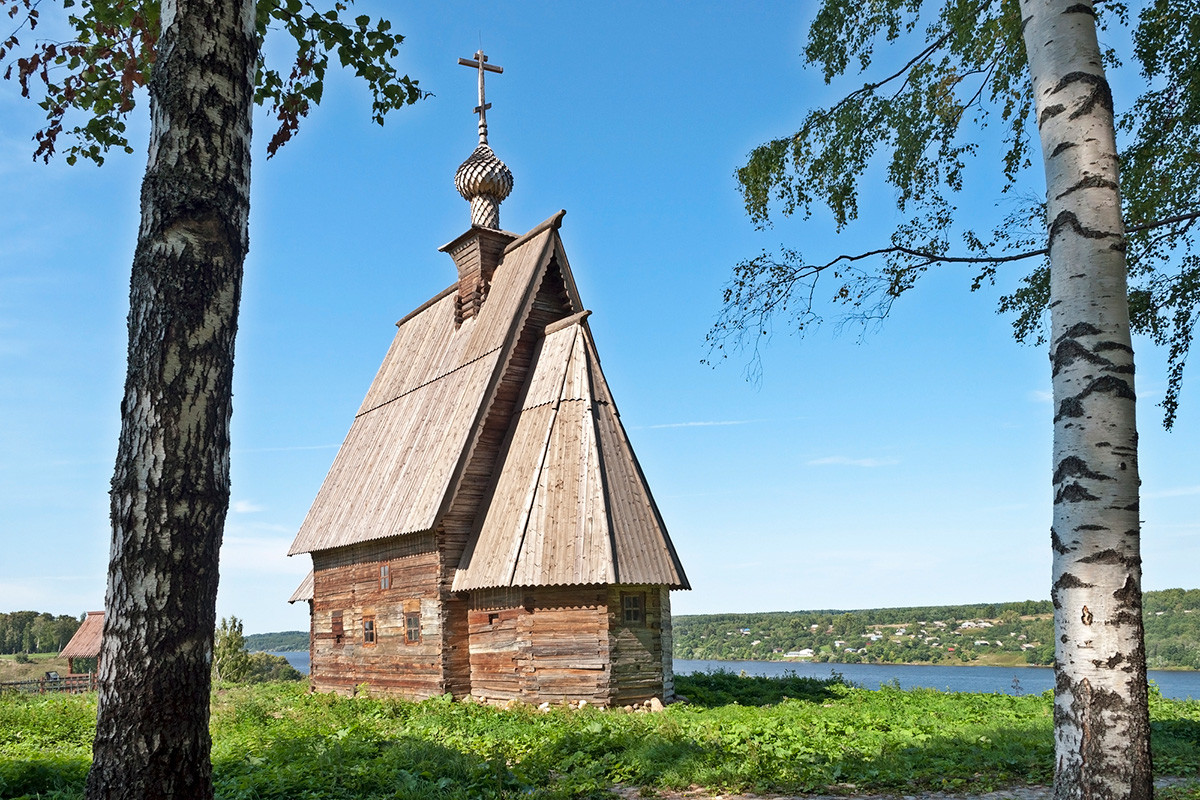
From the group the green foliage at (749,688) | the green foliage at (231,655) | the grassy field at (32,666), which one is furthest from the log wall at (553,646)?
the grassy field at (32,666)

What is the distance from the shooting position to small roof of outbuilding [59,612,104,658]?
41719 millimetres

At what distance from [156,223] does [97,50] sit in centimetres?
368

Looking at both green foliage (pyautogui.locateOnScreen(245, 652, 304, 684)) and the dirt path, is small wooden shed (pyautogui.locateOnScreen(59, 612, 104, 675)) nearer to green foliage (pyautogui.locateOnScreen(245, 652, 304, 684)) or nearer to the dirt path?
green foliage (pyautogui.locateOnScreen(245, 652, 304, 684))

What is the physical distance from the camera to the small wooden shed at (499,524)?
17.2 m

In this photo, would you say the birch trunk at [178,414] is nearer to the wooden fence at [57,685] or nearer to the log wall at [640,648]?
the log wall at [640,648]

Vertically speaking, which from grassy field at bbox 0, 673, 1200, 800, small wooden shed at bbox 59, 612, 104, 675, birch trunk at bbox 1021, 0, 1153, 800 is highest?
birch trunk at bbox 1021, 0, 1153, 800

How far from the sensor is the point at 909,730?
1340cm

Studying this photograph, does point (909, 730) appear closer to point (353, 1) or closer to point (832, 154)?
point (832, 154)

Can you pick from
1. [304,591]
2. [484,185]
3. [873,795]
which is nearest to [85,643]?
[304,591]

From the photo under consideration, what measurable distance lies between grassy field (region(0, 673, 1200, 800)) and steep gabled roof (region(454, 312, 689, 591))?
2.69 m

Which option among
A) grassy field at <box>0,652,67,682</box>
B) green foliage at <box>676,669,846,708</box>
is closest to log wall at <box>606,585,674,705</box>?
green foliage at <box>676,669,846,708</box>

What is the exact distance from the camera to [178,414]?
4922mm

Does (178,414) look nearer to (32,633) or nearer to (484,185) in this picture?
(484,185)

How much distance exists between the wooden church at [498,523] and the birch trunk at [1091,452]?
476 inches
